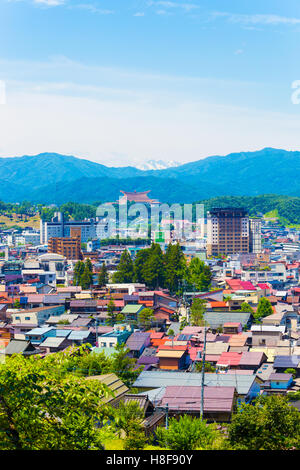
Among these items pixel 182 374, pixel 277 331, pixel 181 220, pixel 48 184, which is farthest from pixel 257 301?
pixel 48 184

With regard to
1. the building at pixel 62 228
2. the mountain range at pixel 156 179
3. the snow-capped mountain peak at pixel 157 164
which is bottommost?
the building at pixel 62 228

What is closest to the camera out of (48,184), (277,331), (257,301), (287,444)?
(287,444)

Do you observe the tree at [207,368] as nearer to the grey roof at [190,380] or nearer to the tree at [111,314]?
the grey roof at [190,380]

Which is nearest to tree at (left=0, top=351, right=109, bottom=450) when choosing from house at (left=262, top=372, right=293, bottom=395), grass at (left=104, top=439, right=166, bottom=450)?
grass at (left=104, top=439, right=166, bottom=450)

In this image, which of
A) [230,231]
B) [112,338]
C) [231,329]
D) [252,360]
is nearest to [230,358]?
[252,360]

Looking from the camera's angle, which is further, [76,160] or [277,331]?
[76,160]

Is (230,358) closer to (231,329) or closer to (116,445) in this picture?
(231,329)

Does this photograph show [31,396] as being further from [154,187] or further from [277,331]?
[154,187]

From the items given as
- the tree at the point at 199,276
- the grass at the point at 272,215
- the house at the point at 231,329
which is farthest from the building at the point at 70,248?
→ the grass at the point at 272,215
